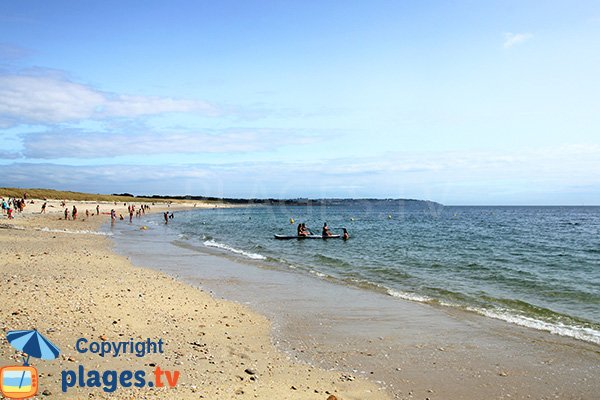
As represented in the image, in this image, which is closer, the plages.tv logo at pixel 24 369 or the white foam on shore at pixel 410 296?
the plages.tv logo at pixel 24 369

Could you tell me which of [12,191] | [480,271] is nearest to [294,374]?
[480,271]

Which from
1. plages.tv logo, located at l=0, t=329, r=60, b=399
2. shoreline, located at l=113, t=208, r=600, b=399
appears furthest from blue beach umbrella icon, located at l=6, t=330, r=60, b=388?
shoreline, located at l=113, t=208, r=600, b=399

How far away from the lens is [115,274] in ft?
48.8

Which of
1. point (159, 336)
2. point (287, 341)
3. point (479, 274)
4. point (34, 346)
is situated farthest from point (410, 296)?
point (34, 346)

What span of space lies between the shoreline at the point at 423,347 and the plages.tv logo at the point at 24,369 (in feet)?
13.7

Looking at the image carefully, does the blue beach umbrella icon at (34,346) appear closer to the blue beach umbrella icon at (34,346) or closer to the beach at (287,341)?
the blue beach umbrella icon at (34,346)

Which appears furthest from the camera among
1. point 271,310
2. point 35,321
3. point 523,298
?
point 523,298

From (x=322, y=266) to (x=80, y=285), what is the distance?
12.0 m

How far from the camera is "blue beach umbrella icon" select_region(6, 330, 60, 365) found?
21.1ft

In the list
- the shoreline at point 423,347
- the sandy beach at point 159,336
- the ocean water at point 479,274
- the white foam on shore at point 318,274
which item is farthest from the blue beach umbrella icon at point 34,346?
the white foam on shore at point 318,274

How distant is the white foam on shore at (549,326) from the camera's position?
403 inches

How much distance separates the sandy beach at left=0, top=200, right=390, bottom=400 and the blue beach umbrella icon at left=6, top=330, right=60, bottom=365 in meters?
0.12

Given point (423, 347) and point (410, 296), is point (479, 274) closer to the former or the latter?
point (410, 296)

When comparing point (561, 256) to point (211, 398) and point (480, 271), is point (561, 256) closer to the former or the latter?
point (480, 271)
